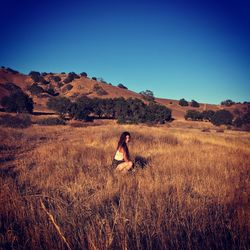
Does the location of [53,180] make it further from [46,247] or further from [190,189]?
[190,189]

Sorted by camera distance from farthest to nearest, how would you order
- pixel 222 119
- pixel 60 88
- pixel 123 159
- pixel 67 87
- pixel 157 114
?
pixel 60 88 → pixel 67 87 → pixel 222 119 → pixel 157 114 → pixel 123 159

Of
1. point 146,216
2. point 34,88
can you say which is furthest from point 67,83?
point 146,216

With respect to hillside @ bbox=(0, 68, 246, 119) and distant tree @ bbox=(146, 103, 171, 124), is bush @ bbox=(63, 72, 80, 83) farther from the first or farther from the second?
distant tree @ bbox=(146, 103, 171, 124)

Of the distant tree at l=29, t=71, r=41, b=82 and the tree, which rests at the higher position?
the distant tree at l=29, t=71, r=41, b=82

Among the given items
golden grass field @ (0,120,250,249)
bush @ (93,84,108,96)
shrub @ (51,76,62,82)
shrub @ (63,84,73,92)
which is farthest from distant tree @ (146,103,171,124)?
shrub @ (51,76,62,82)

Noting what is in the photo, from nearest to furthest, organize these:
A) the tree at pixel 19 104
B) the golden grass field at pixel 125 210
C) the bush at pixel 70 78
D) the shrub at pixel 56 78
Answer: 1. the golden grass field at pixel 125 210
2. the tree at pixel 19 104
3. the bush at pixel 70 78
4. the shrub at pixel 56 78

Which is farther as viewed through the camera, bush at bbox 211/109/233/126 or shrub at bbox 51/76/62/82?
shrub at bbox 51/76/62/82

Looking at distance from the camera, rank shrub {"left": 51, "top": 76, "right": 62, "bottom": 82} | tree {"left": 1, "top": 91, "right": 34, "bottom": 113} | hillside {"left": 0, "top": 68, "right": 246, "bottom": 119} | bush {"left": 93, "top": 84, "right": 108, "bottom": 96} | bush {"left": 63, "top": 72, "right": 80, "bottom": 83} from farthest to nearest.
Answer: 1. shrub {"left": 51, "top": 76, "right": 62, "bottom": 82}
2. bush {"left": 63, "top": 72, "right": 80, "bottom": 83}
3. bush {"left": 93, "top": 84, "right": 108, "bottom": 96}
4. hillside {"left": 0, "top": 68, "right": 246, "bottom": 119}
5. tree {"left": 1, "top": 91, "right": 34, "bottom": 113}

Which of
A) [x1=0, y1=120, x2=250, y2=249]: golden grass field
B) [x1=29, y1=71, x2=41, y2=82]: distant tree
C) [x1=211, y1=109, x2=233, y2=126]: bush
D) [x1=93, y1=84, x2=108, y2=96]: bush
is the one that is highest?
[x1=29, y1=71, x2=41, y2=82]: distant tree

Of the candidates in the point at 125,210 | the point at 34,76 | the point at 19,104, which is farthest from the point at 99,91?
the point at 125,210

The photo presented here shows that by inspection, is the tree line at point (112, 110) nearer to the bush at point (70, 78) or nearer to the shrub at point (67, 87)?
the shrub at point (67, 87)

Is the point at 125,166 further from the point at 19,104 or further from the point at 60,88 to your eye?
the point at 60,88

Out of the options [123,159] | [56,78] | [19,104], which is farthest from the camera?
[56,78]

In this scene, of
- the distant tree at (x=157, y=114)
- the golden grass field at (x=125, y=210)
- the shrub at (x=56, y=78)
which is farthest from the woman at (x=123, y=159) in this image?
the shrub at (x=56, y=78)
